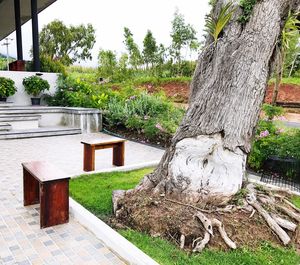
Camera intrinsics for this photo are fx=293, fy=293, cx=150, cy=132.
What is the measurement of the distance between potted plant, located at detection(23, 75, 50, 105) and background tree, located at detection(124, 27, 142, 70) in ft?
30.1

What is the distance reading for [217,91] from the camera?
2818 millimetres

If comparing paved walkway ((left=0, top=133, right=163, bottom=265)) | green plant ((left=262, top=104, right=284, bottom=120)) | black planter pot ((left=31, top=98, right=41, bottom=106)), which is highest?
green plant ((left=262, top=104, right=284, bottom=120))

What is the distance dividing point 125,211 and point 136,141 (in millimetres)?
4518

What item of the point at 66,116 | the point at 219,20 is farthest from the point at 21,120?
the point at 219,20

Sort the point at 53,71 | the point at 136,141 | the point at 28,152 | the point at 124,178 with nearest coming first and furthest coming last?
the point at 124,178 < the point at 28,152 < the point at 136,141 < the point at 53,71

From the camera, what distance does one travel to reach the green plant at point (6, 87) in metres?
8.61

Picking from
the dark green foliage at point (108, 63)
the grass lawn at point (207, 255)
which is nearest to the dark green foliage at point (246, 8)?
the grass lawn at point (207, 255)

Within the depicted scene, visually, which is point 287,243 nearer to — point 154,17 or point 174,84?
point 174,84

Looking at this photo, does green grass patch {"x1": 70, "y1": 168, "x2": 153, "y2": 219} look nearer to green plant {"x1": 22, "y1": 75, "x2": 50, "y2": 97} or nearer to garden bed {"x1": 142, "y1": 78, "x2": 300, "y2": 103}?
green plant {"x1": 22, "y1": 75, "x2": 50, "y2": 97}

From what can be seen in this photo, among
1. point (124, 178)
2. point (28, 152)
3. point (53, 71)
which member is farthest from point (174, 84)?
point (124, 178)

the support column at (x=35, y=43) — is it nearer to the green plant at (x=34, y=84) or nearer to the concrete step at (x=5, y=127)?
the green plant at (x=34, y=84)

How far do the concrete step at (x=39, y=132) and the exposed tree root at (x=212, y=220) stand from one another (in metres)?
5.35

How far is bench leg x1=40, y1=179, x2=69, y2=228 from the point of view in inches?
107

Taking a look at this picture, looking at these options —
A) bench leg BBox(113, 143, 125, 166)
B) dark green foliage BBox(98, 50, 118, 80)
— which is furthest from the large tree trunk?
dark green foliage BBox(98, 50, 118, 80)
